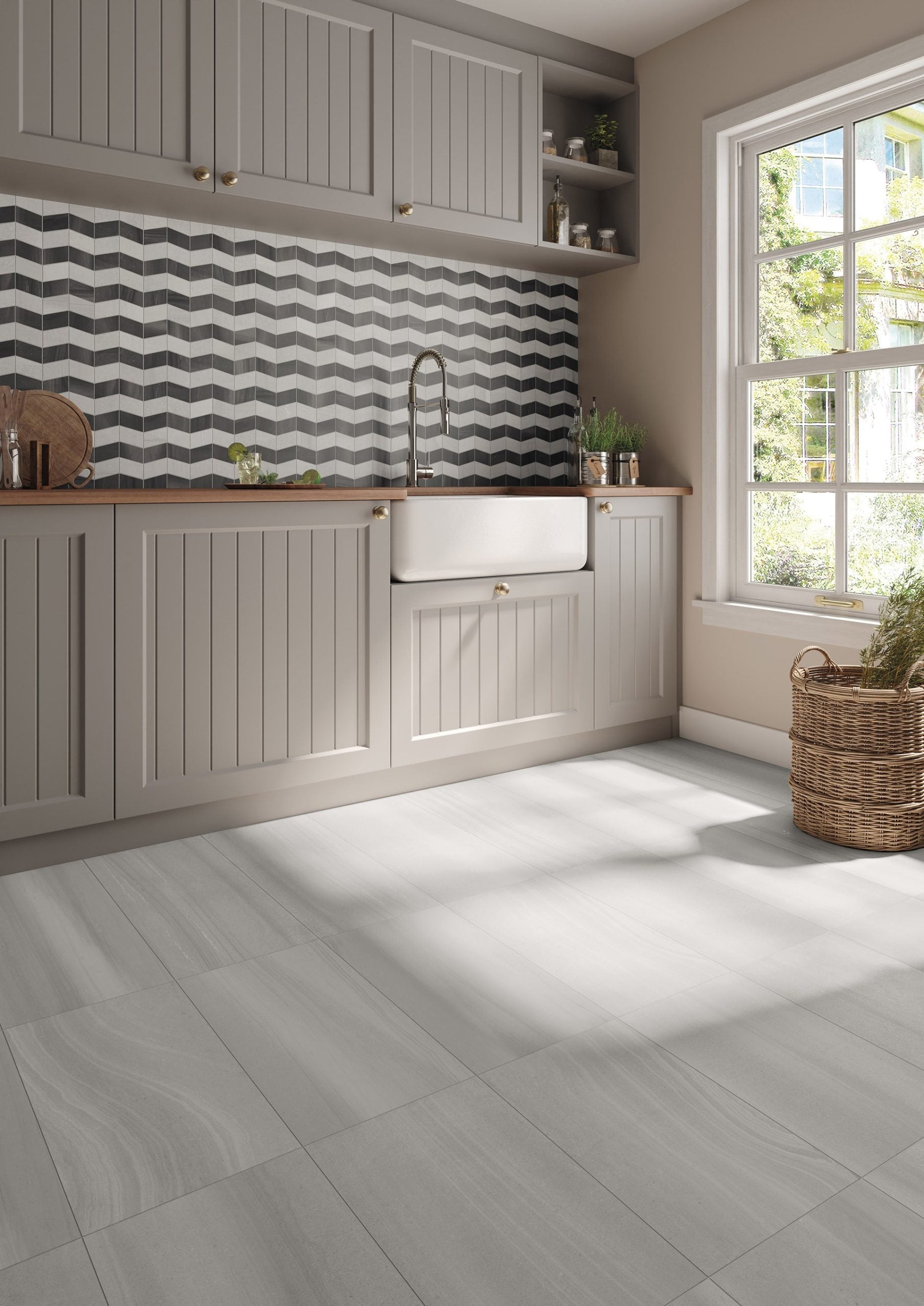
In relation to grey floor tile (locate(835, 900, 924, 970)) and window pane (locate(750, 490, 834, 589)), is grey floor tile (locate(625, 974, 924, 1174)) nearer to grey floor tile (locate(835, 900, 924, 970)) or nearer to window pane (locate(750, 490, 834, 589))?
grey floor tile (locate(835, 900, 924, 970))

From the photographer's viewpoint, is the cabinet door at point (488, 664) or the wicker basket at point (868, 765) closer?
the wicker basket at point (868, 765)

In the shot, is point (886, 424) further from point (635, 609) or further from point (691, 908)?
point (691, 908)

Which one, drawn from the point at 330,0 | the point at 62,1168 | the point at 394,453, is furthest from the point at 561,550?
the point at 62,1168

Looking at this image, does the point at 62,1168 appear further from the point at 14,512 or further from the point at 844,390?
the point at 844,390

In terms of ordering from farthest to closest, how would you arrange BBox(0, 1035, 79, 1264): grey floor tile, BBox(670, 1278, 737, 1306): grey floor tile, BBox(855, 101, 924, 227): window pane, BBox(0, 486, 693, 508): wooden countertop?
BBox(855, 101, 924, 227): window pane → BBox(0, 486, 693, 508): wooden countertop → BBox(0, 1035, 79, 1264): grey floor tile → BBox(670, 1278, 737, 1306): grey floor tile

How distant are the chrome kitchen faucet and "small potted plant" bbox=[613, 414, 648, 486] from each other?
2.11ft

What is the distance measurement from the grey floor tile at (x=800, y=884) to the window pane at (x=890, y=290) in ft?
5.28

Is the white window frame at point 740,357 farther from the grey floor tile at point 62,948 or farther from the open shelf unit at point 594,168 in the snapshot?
the grey floor tile at point 62,948

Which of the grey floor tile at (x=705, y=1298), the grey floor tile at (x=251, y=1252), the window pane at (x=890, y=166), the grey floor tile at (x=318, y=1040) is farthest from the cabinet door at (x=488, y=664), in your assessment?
the grey floor tile at (x=705, y=1298)

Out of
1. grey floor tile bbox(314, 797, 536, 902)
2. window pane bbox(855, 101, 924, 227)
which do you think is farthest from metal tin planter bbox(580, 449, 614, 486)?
grey floor tile bbox(314, 797, 536, 902)

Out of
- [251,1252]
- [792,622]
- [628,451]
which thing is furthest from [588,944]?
[628,451]

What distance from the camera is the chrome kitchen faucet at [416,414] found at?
137 inches

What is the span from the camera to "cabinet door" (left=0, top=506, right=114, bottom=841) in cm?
242

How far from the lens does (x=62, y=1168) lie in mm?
1411
